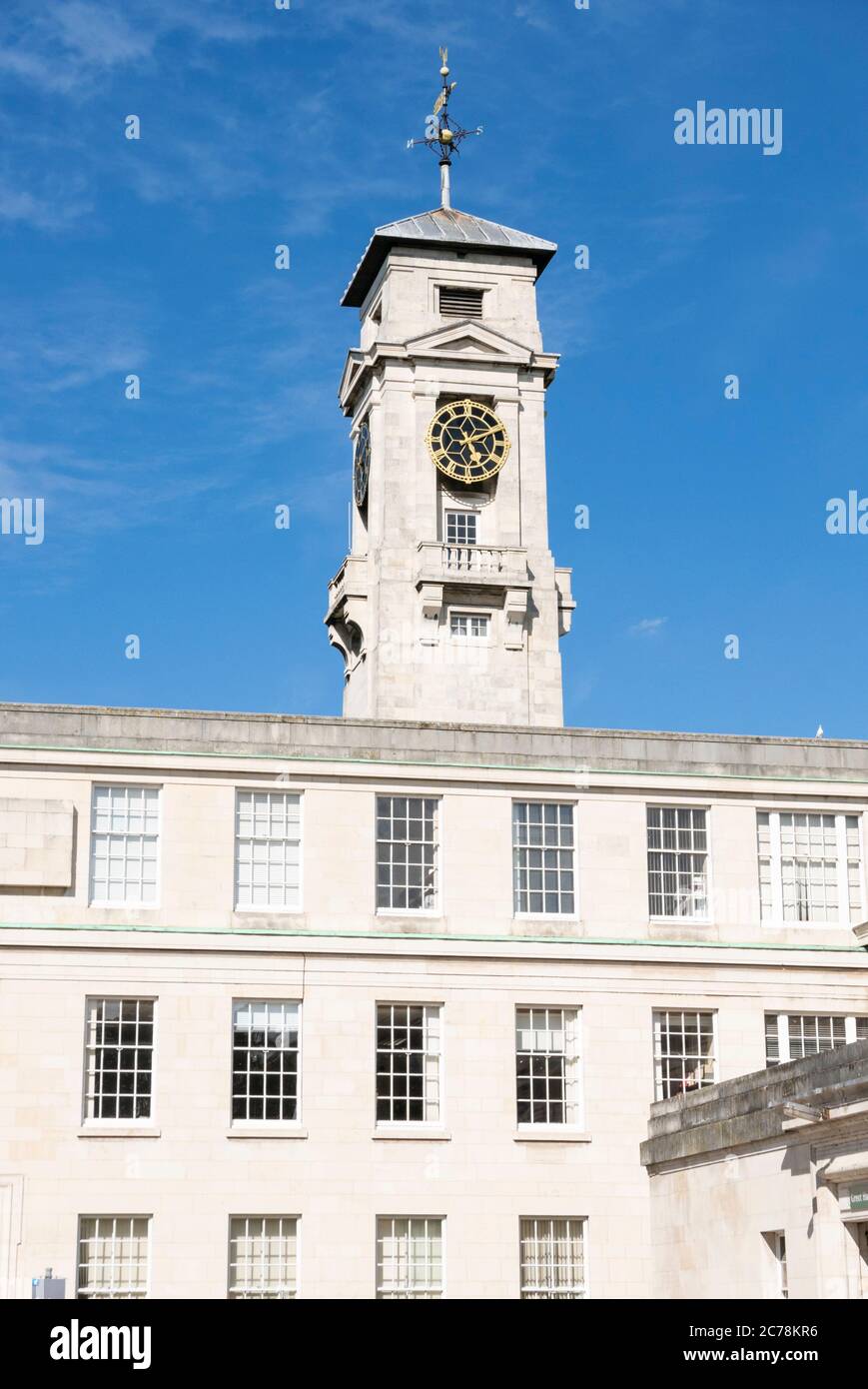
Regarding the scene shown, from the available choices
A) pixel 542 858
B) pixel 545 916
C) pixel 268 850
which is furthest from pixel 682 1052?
pixel 268 850

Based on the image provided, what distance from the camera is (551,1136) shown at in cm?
4122

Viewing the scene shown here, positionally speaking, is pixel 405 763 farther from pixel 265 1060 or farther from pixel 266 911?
pixel 265 1060

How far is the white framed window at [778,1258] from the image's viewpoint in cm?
3414

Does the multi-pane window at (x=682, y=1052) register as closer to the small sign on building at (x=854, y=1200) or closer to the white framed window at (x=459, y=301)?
the small sign on building at (x=854, y=1200)

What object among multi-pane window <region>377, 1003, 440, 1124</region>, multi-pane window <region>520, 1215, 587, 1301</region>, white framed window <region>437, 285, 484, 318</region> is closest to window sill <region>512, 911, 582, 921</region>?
multi-pane window <region>377, 1003, 440, 1124</region>

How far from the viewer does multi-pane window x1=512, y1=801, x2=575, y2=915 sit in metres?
43.2

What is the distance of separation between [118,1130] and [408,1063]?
6133 mm

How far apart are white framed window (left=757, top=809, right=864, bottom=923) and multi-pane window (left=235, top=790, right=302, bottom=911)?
10481 millimetres

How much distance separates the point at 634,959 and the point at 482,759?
5.42 m

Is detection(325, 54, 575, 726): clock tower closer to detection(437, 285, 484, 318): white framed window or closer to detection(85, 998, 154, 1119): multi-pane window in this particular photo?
detection(437, 285, 484, 318): white framed window

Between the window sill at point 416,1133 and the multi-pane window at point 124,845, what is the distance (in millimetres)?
6767

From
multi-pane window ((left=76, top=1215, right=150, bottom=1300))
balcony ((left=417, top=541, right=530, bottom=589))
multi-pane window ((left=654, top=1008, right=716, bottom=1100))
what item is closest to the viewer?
multi-pane window ((left=76, top=1215, right=150, bottom=1300))
